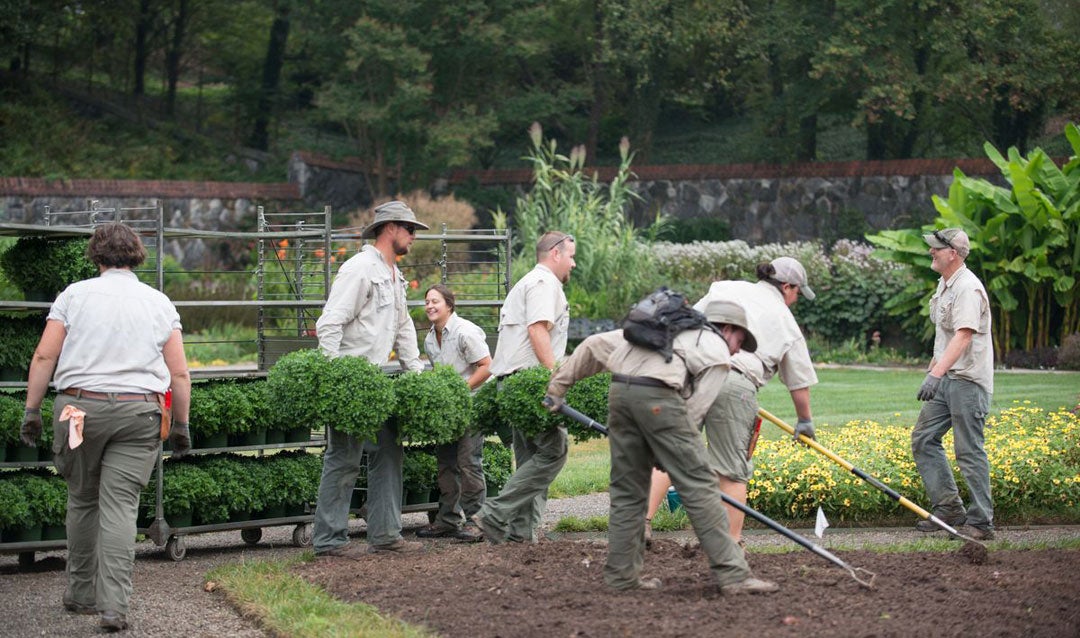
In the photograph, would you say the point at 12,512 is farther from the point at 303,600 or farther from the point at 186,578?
the point at 303,600

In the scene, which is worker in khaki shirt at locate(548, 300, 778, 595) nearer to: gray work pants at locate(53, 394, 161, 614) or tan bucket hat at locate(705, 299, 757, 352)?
tan bucket hat at locate(705, 299, 757, 352)

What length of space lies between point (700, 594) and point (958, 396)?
3.05 metres

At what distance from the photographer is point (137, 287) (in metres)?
6.75

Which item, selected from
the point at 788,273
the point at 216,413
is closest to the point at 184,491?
the point at 216,413

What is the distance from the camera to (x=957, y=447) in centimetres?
891

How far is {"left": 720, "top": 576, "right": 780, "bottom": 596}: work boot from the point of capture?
21.7 feet

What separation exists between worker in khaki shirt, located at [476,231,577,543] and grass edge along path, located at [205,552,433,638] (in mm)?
1386

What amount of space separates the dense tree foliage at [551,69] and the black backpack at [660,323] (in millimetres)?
21975

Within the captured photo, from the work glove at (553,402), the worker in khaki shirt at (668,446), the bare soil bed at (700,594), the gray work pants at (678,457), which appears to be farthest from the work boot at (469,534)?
the gray work pants at (678,457)

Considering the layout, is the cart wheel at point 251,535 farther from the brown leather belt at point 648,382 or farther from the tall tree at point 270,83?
the tall tree at point 270,83

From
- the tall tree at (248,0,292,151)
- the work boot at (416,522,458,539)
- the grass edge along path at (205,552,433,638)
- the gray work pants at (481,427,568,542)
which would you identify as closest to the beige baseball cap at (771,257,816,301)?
the gray work pants at (481,427,568,542)

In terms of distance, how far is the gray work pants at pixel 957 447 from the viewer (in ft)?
29.0

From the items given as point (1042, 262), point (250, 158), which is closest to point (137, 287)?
point (1042, 262)

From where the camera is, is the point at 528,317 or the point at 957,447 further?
the point at 957,447
